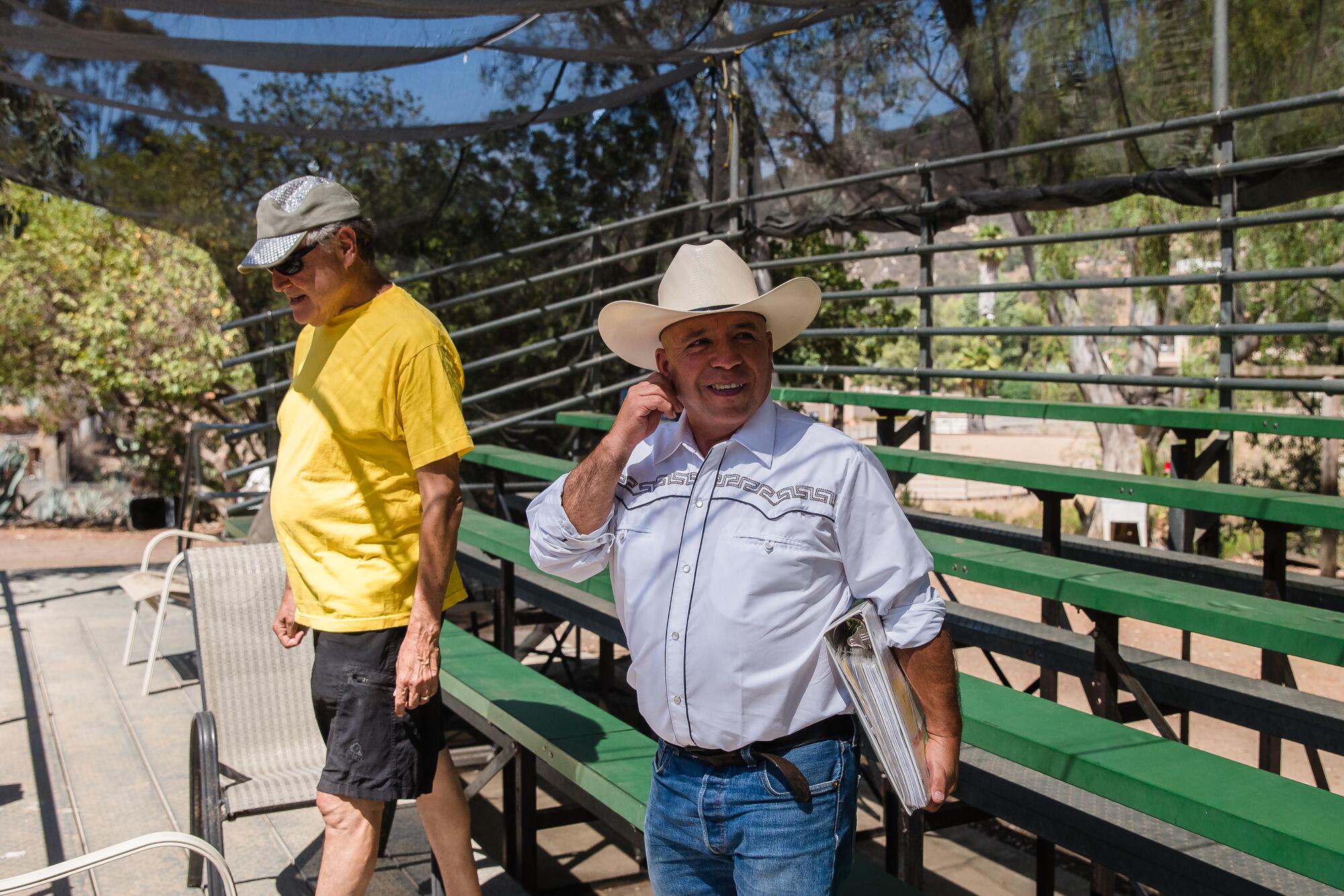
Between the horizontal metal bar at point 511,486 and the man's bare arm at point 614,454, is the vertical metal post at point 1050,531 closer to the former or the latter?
the man's bare arm at point 614,454

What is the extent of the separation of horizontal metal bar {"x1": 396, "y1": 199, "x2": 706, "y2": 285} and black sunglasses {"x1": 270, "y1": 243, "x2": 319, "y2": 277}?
4.86 metres

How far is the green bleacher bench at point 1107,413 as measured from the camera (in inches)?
186

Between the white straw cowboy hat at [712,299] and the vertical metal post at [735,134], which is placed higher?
the vertical metal post at [735,134]

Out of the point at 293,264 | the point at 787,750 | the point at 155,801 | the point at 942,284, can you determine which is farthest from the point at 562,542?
the point at 942,284

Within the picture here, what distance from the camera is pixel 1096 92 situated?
6.09m

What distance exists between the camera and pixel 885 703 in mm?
1824

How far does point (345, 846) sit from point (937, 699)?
5.02ft

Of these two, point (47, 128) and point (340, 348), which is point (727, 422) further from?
point (47, 128)

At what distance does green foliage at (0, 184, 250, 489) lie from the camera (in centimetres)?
1530

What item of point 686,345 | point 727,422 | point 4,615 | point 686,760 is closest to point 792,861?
point 686,760

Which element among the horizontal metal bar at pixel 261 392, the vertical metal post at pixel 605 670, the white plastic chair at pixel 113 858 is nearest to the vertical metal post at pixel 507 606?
the vertical metal post at pixel 605 670

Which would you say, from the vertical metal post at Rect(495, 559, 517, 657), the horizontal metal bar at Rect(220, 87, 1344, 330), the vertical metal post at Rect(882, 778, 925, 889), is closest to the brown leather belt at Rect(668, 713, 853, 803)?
the vertical metal post at Rect(882, 778, 925, 889)

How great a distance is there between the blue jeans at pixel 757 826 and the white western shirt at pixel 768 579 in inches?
2.3

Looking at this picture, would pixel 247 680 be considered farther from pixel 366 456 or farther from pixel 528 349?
pixel 528 349
